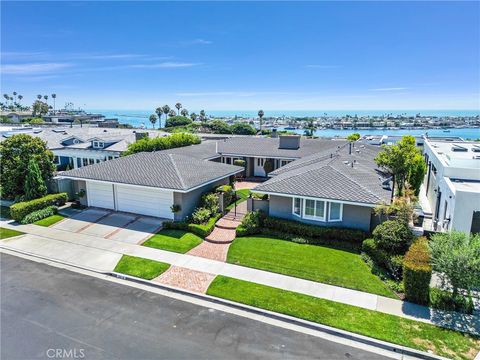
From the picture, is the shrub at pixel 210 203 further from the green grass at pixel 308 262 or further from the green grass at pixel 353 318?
the green grass at pixel 353 318

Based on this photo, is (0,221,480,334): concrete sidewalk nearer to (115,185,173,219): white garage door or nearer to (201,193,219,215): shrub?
(115,185,173,219): white garage door

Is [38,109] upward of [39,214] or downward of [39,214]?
upward

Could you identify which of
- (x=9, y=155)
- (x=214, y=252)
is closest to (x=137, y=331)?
(x=214, y=252)

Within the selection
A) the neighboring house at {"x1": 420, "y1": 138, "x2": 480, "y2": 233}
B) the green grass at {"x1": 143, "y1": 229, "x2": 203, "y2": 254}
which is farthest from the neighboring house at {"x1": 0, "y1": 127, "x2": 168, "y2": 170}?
the neighboring house at {"x1": 420, "y1": 138, "x2": 480, "y2": 233}

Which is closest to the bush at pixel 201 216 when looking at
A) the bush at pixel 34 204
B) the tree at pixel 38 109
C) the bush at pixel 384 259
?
Result: the bush at pixel 384 259

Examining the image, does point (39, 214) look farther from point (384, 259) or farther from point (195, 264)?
point (384, 259)

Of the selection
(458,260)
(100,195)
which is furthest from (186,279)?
(100,195)

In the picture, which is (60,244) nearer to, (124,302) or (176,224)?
(176,224)
